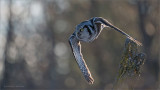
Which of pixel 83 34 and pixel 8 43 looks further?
pixel 8 43

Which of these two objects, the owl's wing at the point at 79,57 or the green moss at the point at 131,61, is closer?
the green moss at the point at 131,61

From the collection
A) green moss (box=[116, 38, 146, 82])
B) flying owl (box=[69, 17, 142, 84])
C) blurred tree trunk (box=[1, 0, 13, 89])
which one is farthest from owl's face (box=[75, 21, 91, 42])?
blurred tree trunk (box=[1, 0, 13, 89])

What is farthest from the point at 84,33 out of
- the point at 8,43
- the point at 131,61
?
the point at 8,43

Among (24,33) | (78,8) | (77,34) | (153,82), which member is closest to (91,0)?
(78,8)

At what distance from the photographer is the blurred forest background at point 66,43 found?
1151 inches

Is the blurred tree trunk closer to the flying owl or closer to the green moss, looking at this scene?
the flying owl

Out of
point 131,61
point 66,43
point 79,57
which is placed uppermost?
point 131,61

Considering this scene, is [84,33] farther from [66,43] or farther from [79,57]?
[66,43]

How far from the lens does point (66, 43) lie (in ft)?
109

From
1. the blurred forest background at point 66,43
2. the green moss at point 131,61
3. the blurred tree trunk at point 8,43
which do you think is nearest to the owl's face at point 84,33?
the green moss at point 131,61

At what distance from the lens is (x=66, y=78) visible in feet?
117

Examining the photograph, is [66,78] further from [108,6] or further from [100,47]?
[108,6]

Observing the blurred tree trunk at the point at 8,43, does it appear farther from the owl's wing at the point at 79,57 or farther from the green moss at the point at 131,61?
the green moss at the point at 131,61

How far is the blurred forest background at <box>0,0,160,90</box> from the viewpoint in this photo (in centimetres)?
2923
